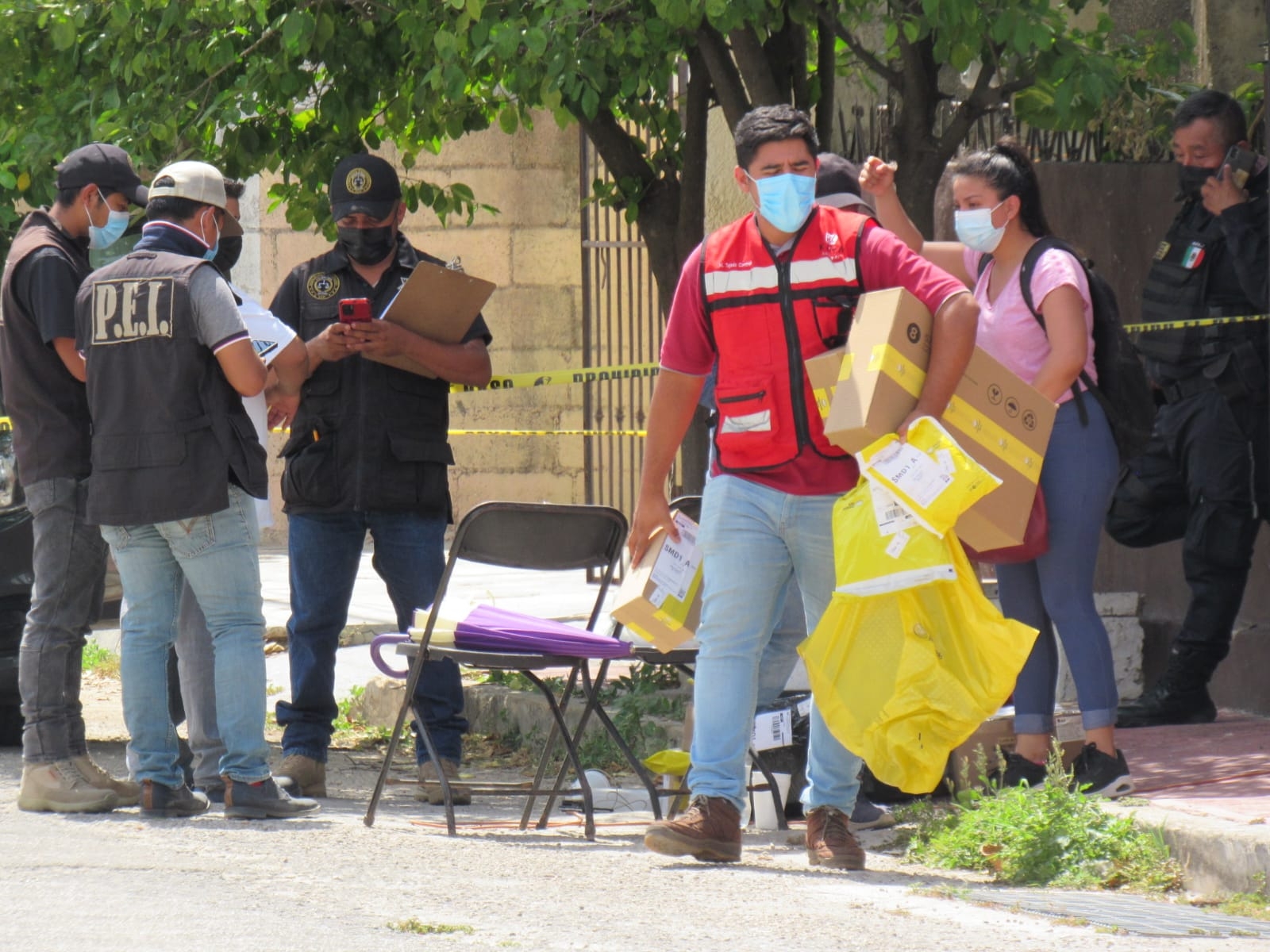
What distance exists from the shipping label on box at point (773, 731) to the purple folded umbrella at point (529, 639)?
0.50m

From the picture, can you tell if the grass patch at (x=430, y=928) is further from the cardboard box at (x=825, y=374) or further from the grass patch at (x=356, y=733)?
the grass patch at (x=356, y=733)

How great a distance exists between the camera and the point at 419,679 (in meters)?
6.26

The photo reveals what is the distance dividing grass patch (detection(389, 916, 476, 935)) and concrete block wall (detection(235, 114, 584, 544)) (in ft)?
31.5

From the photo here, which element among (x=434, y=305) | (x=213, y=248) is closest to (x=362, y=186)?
(x=434, y=305)

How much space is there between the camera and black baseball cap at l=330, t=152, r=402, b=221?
6262mm

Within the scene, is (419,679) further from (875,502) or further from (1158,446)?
(1158,446)

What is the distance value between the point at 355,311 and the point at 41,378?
3.13 ft

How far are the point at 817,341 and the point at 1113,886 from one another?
60.3 inches

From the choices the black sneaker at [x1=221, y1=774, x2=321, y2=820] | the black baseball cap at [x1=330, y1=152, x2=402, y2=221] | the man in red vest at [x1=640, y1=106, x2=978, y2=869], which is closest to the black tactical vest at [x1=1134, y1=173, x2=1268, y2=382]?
the man in red vest at [x1=640, y1=106, x2=978, y2=869]

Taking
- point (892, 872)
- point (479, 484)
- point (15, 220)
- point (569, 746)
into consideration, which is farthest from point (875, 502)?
point (479, 484)

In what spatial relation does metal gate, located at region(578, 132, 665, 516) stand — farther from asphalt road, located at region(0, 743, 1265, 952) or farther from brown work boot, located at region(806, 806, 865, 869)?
brown work boot, located at region(806, 806, 865, 869)

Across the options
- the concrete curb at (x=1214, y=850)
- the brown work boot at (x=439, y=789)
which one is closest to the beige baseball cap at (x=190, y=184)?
the brown work boot at (x=439, y=789)

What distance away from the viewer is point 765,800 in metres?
5.75

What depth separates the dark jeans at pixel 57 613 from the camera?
19.1 feet
